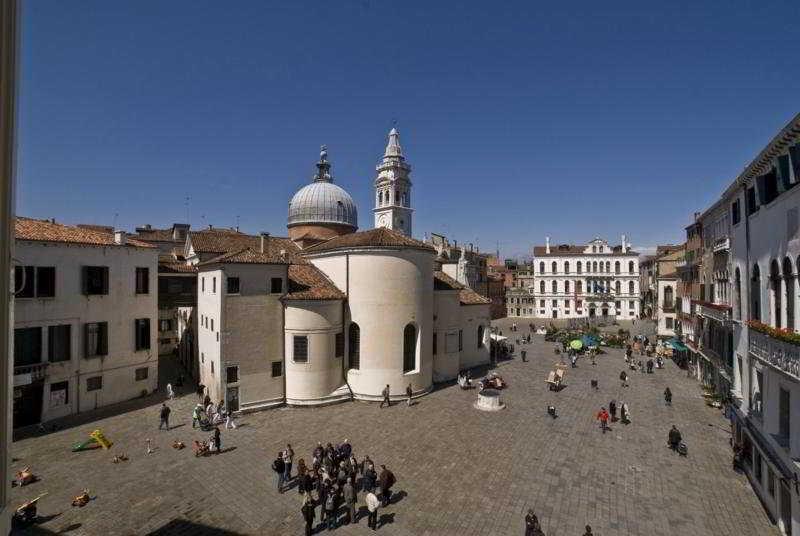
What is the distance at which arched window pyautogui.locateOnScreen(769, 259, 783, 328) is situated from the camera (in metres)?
13.5

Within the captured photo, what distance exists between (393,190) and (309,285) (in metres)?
38.0

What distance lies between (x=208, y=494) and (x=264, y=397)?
9228mm

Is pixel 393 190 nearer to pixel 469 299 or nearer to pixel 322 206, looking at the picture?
pixel 322 206

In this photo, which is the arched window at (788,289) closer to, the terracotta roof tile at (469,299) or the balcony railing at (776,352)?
the balcony railing at (776,352)

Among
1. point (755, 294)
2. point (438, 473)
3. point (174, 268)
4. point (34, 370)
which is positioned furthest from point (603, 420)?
point (174, 268)

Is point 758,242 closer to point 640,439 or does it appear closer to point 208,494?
point 640,439

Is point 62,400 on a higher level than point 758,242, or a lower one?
lower

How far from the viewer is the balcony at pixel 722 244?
22625 millimetres

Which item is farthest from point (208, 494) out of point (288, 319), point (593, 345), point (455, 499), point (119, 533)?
point (593, 345)

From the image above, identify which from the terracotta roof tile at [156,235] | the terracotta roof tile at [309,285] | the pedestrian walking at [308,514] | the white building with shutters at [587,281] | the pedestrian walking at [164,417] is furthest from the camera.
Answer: the white building with shutters at [587,281]

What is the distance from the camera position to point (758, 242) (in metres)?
15.2

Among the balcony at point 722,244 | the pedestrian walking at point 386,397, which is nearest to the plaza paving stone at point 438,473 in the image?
the pedestrian walking at point 386,397

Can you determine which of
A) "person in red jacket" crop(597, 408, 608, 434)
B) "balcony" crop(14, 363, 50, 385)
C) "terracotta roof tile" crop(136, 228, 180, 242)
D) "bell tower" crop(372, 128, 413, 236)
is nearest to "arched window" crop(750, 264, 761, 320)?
"person in red jacket" crop(597, 408, 608, 434)

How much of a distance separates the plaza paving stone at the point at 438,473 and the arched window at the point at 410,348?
2.66 m
